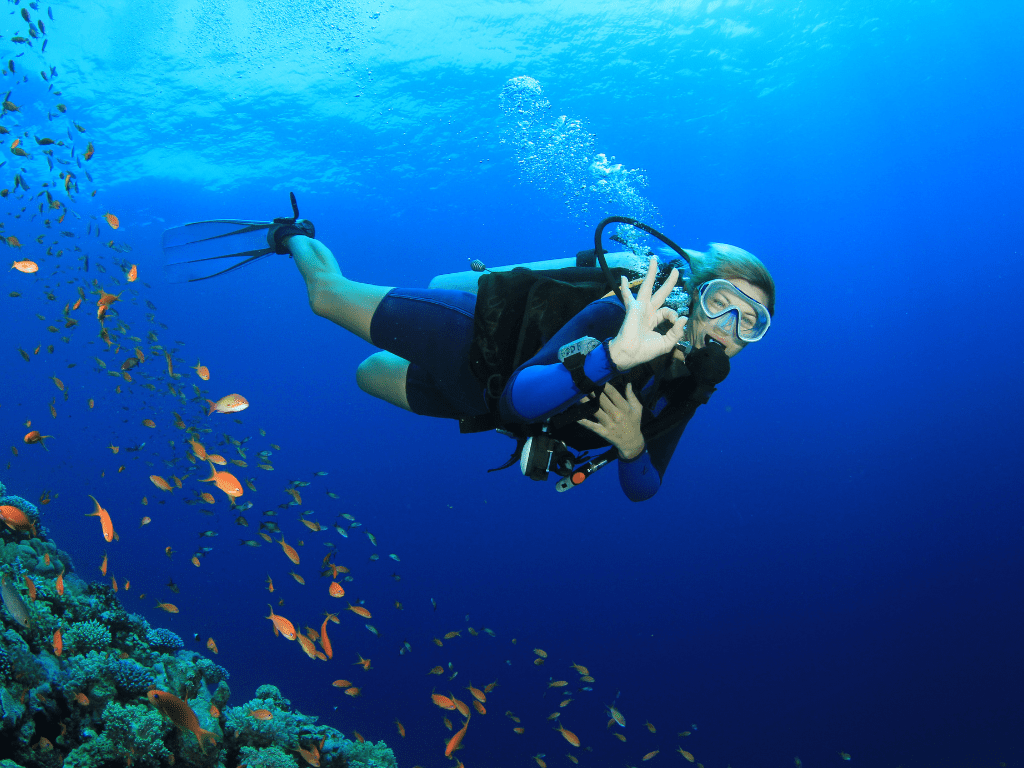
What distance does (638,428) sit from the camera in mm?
2725

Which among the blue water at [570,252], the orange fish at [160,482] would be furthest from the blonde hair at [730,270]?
the blue water at [570,252]

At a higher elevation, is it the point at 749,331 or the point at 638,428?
the point at 749,331

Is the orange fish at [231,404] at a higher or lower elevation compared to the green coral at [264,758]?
higher

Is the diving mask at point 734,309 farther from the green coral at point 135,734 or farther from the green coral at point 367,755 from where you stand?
the green coral at point 367,755

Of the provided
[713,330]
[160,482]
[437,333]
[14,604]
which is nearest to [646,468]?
[713,330]

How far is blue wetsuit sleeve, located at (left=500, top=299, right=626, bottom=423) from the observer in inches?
79.0

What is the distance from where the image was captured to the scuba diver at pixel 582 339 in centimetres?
208

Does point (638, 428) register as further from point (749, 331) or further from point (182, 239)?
point (182, 239)

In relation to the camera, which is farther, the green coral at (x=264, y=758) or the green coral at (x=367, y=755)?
the green coral at (x=367, y=755)

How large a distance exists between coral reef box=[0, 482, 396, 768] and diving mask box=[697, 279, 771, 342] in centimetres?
405

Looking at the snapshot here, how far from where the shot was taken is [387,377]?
3.88 m

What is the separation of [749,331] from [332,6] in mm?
17385

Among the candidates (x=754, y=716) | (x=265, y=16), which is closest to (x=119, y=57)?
(x=265, y=16)

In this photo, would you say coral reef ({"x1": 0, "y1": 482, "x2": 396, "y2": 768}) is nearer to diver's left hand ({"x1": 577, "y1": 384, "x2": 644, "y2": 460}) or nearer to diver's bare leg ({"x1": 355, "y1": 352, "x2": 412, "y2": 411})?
diver's bare leg ({"x1": 355, "y1": 352, "x2": 412, "y2": 411})
